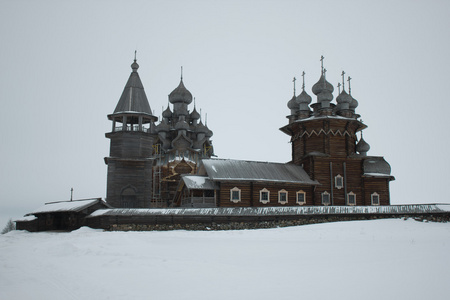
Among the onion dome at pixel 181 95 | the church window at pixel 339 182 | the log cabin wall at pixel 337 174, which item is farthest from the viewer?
the onion dome at pixel 181 95

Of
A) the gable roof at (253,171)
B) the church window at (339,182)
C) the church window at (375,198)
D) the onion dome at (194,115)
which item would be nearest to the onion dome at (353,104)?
the church window at (339,182)

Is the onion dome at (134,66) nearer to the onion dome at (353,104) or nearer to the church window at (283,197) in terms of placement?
the church window at (283,197)

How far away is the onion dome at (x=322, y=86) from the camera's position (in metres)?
37.7

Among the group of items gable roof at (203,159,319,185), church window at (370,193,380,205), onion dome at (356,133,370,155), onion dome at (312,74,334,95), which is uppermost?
onion dome at (312,74,334,95)

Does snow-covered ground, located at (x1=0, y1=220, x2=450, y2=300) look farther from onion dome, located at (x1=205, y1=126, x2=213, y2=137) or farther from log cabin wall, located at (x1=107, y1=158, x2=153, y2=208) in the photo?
onion dome, located at (x1=205, y1=126, x2=213, y2=137)

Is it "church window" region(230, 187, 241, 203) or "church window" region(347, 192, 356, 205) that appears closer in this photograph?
"church window" region(230, 187, 241, 203)

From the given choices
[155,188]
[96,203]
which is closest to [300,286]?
[96,203]

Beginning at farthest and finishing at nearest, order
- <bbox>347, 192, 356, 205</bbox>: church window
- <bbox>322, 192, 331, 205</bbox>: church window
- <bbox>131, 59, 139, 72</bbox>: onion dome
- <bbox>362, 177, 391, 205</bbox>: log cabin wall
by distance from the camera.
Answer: <bbox>362, 177, 391, 205</bbox>: log cabin wall, <bbox>347, 192, 356, 205</bbox>: church window, <bbox>131, 59, 139, 72</bbox>: onion dome, <bbox>322, 192, 331, 205</bbox>: church window

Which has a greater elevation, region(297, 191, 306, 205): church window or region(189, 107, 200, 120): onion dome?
region(189, 107, 200, 120): onion dome

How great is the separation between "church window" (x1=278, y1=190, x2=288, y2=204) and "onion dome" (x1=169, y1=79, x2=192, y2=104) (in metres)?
21.8

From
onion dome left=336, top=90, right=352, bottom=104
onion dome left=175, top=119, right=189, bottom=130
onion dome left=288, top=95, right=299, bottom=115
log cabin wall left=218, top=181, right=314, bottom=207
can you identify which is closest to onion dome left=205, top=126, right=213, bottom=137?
onion dome left=175, top=119, right=189, bottom=130

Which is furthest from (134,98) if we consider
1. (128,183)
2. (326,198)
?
(326,198)

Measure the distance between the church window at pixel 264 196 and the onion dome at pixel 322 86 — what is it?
455 inches

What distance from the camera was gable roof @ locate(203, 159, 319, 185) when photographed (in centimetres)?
3067
